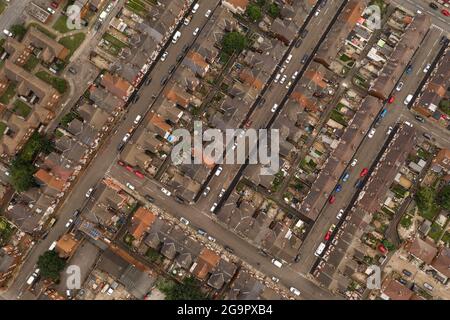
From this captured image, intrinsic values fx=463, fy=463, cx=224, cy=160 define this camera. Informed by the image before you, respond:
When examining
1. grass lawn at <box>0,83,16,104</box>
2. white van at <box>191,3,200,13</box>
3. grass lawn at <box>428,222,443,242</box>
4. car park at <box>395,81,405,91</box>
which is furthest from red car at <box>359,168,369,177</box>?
grass lawn at <box>0,83,16,104</box>

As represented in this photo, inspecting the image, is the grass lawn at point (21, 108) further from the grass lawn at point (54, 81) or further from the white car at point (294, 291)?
the white car at point (294, 291)

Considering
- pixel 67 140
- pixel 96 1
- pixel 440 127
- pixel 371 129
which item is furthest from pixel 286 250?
pixel 96 1

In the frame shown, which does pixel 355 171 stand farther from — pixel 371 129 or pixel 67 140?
pixel 67 140

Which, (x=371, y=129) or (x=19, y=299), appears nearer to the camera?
(x=19, y=299)

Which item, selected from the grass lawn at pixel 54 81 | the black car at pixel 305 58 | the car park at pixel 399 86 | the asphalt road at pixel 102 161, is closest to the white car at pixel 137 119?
the asphalt road at pixel 102 161

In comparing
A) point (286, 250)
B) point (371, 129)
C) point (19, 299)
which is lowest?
point (19, 299)

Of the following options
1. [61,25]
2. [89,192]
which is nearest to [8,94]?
[61,25]

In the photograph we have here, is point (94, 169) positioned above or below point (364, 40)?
below
